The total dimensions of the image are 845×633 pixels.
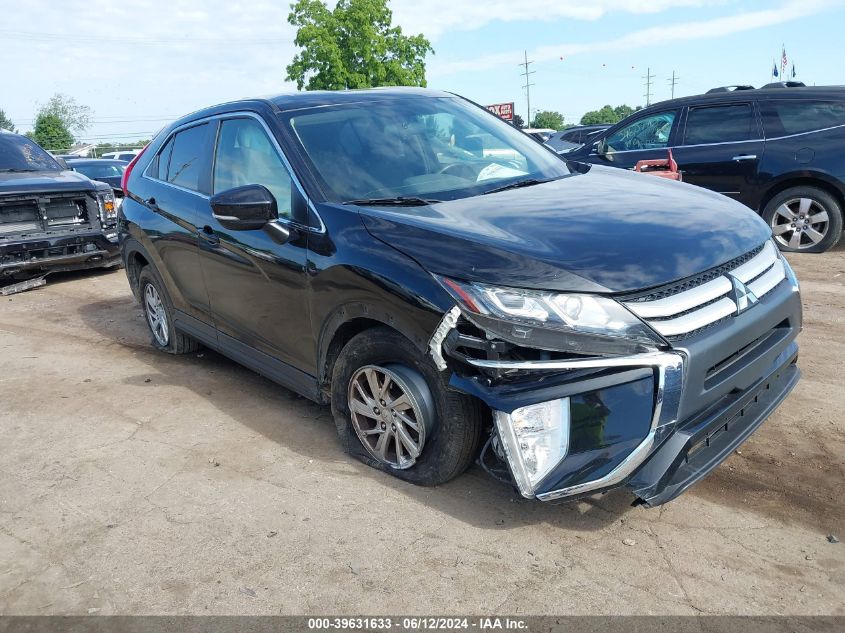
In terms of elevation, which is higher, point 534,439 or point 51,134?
point 51,134

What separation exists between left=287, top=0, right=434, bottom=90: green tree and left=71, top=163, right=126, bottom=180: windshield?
1951 cm

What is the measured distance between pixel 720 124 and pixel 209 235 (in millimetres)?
6611

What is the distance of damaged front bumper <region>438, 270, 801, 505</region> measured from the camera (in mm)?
2496

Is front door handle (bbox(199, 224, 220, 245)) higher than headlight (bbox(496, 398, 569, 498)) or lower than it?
higher

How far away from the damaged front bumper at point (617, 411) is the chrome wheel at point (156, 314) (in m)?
3.58

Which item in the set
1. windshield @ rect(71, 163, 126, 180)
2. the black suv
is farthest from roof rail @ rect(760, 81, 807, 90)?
windshield @ rect(71, 163, 126, 180)

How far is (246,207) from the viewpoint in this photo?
11.3ft

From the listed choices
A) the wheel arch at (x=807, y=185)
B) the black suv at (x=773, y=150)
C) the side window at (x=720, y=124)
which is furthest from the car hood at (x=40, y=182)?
the wheel arch at (x=807, y=185)

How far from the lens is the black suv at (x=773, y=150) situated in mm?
7695

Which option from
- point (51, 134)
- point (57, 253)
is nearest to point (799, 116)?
point (57, 253)

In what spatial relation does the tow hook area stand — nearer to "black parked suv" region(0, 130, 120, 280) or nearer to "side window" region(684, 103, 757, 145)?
"side window" region(684, 103, 757, 145)

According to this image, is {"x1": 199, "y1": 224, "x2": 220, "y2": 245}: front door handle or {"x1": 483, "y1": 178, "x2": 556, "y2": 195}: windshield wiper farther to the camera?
{"x1": 199, "y1": 224, "x2": 220, "y2": 245}: front door handle

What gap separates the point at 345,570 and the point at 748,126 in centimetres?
752

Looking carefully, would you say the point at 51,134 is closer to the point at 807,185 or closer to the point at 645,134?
the point at 645,134
